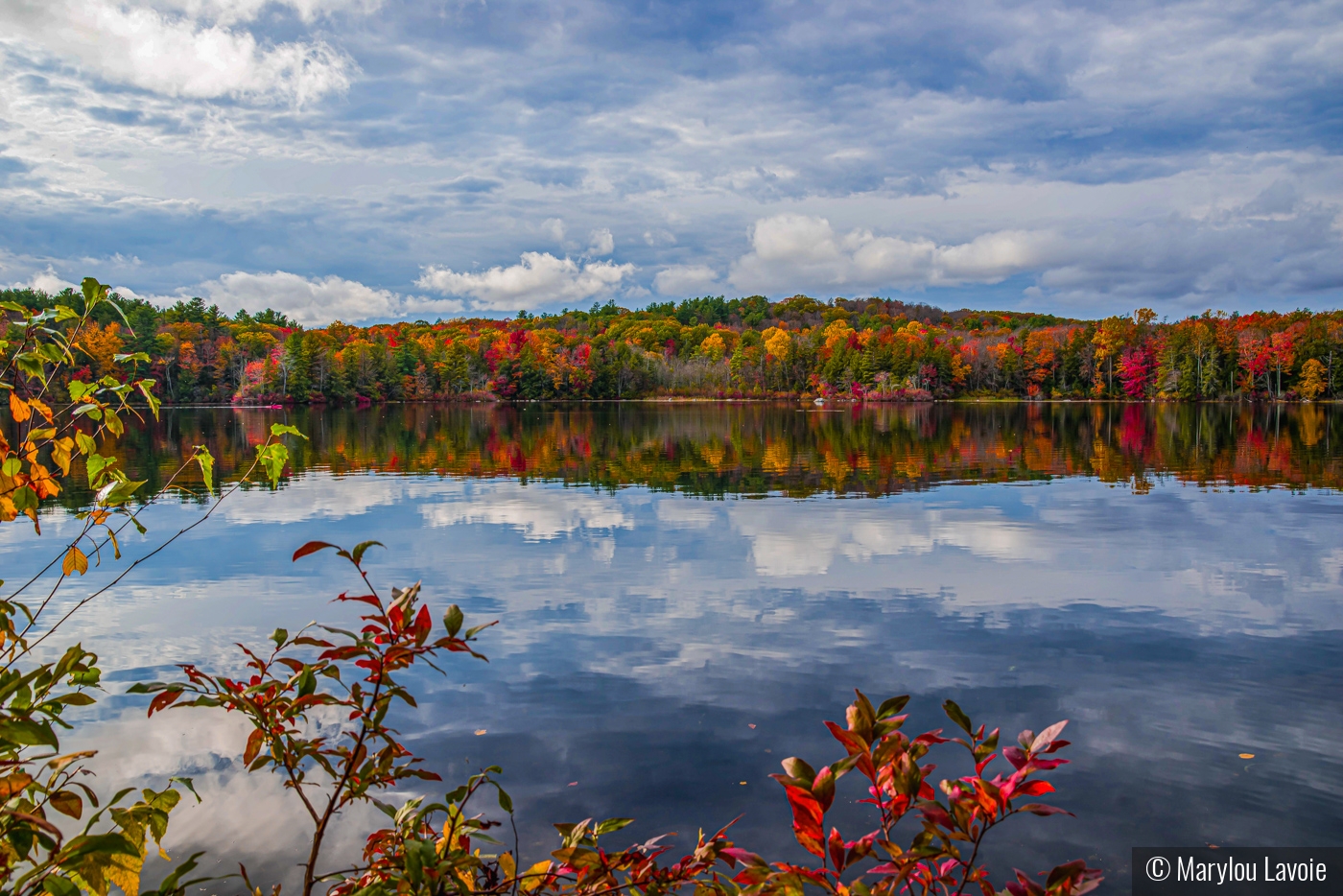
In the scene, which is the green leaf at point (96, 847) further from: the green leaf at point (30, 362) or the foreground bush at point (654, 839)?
the green leaf at point (30, 362)

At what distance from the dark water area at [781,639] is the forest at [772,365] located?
90.8 metres

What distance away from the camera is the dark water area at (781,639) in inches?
197

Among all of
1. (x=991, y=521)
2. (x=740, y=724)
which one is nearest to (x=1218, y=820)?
(x=740, y=724)

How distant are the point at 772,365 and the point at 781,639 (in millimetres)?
112120

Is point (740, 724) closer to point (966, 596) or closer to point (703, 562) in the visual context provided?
point (966, 596)

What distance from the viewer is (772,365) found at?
4660 inches

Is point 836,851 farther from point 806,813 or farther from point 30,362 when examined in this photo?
point 30,362

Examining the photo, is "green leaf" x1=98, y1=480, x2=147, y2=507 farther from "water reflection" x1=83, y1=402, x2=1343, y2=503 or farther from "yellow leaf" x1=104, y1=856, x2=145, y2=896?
"water reflection" x1=83, y1=402, x2=1343, y2=503

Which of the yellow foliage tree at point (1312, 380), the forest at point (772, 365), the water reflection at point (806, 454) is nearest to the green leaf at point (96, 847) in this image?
the water reflection at point (806, 454)

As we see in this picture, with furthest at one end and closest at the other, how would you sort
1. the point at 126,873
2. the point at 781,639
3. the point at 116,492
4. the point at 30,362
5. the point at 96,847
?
the point at 781,639, the point at 116,492, the point at 30,362, the point at 126,873, the point at 96,847

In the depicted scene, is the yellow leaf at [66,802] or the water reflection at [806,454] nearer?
the yellow leaf at [66,802]

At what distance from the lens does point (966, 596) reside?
940 centimetres

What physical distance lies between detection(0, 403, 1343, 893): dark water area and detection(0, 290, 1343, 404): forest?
90806 mm

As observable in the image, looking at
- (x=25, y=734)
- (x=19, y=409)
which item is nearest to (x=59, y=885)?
(x=25, y=734)
